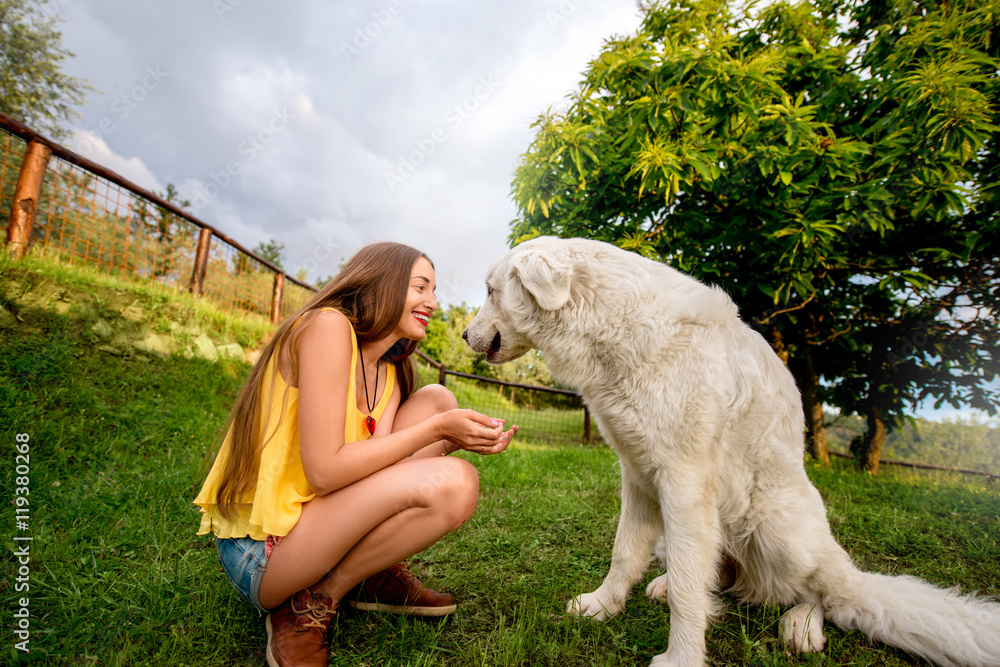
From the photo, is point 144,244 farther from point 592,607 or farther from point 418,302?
point 592,607

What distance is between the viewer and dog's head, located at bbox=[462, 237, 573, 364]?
2105mm

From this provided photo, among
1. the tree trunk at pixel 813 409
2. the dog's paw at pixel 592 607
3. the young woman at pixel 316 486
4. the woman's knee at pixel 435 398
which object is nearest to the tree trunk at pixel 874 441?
the tree trunk at pixel 813 409

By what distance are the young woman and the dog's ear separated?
65 centimetres

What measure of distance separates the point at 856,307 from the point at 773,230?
2.39 m

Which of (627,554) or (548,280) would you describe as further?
(627,554)

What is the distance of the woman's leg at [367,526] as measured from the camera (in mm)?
1610

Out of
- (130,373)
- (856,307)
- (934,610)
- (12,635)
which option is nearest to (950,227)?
(856,307)

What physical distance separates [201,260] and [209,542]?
5352 millimetres

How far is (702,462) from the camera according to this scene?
1.87 metres

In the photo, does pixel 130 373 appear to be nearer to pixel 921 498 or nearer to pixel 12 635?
pixel 12 635

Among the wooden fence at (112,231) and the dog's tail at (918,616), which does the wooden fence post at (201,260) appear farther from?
the dog's tail at (918,616)

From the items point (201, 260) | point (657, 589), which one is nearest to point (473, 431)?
point (657, 589)

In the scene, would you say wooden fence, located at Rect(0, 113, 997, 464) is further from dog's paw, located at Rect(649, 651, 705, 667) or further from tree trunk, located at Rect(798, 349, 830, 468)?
dog's paw, located at Rect(649, 651, 705, 667)

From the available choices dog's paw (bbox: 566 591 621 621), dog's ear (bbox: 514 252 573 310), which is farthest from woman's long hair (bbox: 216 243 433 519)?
dog's paw (bbox: 566 591 621 621)
